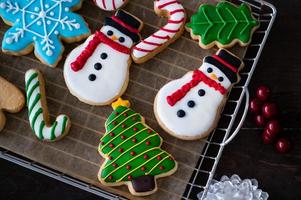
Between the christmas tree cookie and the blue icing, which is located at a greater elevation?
the blue icing

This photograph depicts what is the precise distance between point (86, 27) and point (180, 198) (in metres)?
0.68

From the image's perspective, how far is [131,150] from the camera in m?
1.63

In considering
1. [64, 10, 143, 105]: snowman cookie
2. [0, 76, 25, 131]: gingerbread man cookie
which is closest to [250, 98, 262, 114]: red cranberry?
[64, 10, 143, 105]: snowman cookie

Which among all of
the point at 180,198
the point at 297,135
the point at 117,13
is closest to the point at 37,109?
the point at 117,13

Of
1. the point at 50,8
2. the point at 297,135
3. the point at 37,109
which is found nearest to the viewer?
the point at 37,109

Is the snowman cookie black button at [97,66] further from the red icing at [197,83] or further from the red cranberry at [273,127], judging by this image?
the red cranberry at [273,127]

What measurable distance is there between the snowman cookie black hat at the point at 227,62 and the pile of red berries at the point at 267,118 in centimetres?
21

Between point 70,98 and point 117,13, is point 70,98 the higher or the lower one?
the lower one

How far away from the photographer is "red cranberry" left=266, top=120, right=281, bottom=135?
185 cm

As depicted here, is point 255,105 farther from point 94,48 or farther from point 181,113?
point 94,48

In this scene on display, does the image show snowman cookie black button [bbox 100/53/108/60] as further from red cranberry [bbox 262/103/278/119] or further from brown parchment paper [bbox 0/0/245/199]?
red cranberry [bbox 262/103/278/119]

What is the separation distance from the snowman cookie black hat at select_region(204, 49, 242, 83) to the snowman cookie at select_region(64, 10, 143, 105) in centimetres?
28

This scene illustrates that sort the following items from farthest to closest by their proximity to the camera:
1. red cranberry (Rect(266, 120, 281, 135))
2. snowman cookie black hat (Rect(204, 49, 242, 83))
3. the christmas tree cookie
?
red cranberry (Rect(266, 120, 281, 135)) < snowman cookie black hat (Rect(204, 49, 242, 83)) < the christmas tree cookie

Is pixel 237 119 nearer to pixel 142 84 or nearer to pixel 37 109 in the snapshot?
pixel 142 84
